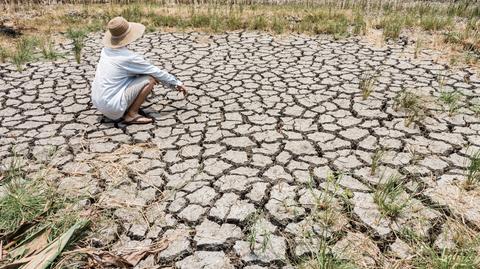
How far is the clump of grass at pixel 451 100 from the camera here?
4.05m

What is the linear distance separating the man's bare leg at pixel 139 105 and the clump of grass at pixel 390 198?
2.15 metres

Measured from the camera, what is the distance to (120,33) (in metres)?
3.72

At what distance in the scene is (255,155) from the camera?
342cm

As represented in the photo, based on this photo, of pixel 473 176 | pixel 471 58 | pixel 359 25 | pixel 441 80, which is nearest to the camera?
pixel 473 176

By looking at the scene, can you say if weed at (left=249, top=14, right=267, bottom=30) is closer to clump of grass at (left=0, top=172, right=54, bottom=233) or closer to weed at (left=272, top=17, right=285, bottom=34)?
weed at (left=272, top=17, right=285, bottom=34)

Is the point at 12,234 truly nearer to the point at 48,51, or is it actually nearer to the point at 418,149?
the point at 418,149

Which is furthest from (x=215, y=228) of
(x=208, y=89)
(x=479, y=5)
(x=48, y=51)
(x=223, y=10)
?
(x=479, y=5)

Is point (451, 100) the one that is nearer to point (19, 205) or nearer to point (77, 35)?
point (19, 205)

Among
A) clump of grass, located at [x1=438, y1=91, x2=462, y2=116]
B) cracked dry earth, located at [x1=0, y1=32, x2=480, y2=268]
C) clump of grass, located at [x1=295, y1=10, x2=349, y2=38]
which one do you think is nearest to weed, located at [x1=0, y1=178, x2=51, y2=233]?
cracked dry earth, located at [x1=0, y1=32, x2=480, y2=268]

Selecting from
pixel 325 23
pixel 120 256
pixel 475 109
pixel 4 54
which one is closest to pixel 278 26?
pixel 325 23

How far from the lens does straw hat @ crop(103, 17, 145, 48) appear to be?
3.69 m

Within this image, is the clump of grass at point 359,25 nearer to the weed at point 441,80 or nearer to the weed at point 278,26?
the weed at point 278,26

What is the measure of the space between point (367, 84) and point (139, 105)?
7.72 ft

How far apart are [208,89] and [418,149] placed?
2289 millimetres
